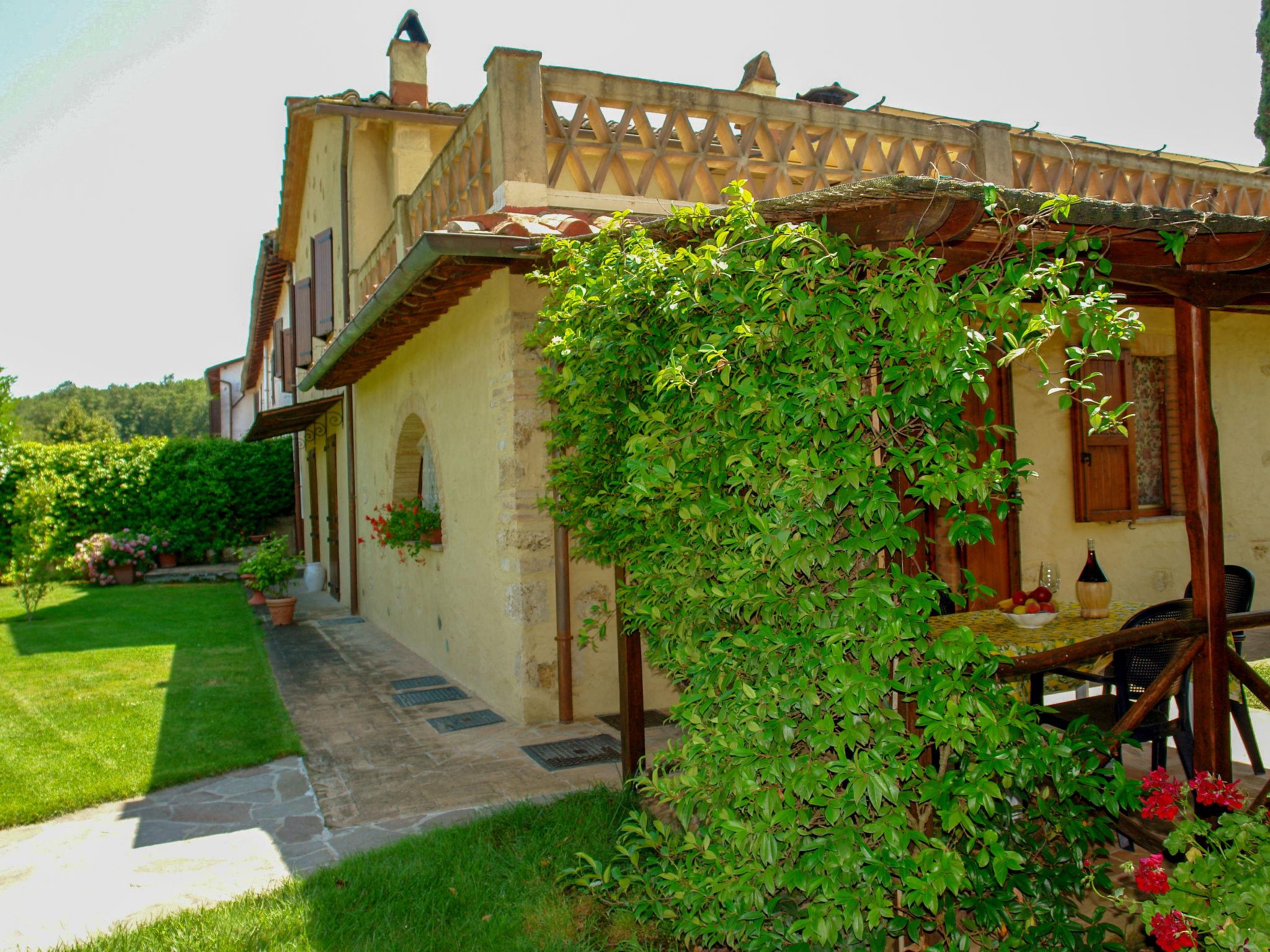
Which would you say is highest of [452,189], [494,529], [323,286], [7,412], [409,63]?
[409,63]

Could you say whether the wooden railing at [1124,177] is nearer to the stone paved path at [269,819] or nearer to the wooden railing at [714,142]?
the wooden railing at [714,142]

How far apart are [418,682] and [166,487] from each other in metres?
12.8

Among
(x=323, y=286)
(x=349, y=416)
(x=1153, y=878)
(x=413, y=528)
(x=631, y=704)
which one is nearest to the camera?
(x=1153, y=878)

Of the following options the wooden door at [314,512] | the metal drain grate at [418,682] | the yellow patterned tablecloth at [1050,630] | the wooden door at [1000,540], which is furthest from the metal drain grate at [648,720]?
the wooden door at [314,512]

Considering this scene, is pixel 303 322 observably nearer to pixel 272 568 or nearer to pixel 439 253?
pixel 272 568

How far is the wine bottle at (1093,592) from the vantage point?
4617mm

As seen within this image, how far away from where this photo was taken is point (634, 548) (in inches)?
134

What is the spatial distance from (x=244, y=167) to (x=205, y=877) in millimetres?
11436

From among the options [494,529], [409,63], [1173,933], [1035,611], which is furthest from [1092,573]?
[409,63]

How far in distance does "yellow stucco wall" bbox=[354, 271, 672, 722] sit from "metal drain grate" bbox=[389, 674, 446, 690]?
0.15 metres

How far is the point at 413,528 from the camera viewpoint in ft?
26.7

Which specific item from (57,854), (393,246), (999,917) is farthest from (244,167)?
(999,917)

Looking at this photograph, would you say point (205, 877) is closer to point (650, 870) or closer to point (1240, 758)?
point (650, 870)

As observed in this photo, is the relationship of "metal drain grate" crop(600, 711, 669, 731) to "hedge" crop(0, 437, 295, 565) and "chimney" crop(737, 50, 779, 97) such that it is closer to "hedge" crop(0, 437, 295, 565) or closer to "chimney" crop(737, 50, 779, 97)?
"chimney" crop(737, 50, 779, 97)
